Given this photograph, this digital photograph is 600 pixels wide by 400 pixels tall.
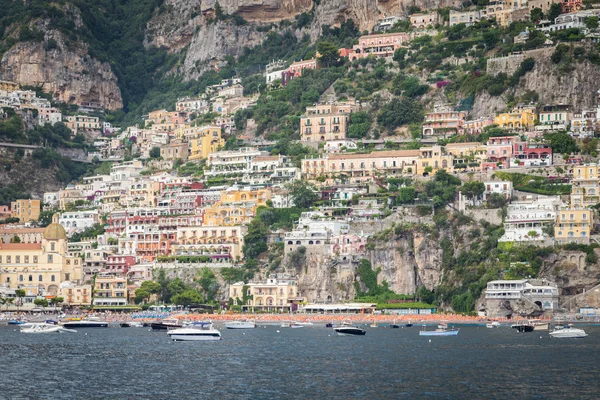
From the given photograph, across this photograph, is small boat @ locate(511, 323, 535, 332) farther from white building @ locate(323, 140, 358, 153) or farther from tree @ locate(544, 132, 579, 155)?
white building @ locate(323, 140, 358, 153)

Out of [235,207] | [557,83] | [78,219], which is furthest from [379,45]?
[78,219]

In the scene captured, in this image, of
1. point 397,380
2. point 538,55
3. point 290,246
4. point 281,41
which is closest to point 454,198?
point 290,246

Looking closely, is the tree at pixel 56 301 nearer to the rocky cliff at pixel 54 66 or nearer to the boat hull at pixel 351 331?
the boat hull at pixel 351 331

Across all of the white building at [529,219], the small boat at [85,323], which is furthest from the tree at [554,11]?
the small boat at [85,323]

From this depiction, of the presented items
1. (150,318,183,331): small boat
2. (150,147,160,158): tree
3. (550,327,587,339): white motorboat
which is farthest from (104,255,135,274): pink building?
(550,327,587,339): white motorboat

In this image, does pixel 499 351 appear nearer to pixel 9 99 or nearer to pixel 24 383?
pixel 24 383
